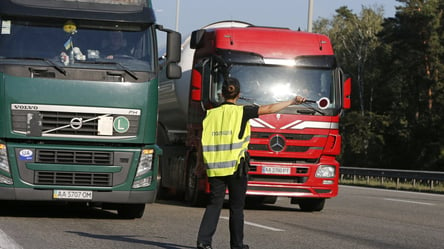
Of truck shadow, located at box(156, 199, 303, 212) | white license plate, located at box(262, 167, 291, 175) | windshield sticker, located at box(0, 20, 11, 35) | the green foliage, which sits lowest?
the green foliage

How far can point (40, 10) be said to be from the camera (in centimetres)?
1428

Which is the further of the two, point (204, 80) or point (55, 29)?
point (204, 80)

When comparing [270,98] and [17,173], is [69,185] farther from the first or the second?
[270,98]

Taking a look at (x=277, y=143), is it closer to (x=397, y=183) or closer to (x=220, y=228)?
(x=220, y=228)

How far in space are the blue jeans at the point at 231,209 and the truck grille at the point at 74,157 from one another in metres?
4.10

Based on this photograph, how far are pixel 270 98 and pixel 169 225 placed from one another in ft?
13.1

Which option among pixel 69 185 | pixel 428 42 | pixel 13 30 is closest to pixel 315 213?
pixel 69 185

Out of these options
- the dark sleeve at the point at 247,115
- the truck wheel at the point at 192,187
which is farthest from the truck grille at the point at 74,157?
the dark sleeve at the point at 247,115

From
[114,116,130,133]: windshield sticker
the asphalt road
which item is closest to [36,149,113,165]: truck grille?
[114,116,130,133]: windshield sticker

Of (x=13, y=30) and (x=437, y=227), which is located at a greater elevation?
(x=13, y=30)

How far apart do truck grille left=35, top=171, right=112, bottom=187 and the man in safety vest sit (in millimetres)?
4129

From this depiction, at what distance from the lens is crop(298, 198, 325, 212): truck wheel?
18469 millimetres

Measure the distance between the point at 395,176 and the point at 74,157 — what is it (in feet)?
63.8

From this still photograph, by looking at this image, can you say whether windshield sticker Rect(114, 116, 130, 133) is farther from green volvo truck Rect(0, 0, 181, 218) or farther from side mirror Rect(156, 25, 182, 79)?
side mirror Rect(156, 25, 182, 79)
